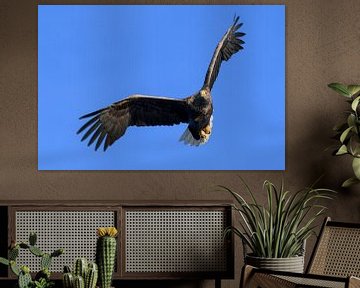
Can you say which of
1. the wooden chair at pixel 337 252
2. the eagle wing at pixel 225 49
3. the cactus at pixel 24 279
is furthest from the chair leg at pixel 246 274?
the eagle wing at pixel 225 49

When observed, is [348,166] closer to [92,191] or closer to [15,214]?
[92,191]

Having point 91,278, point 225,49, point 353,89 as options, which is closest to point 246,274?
point 91,278

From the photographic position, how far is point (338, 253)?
162 inches

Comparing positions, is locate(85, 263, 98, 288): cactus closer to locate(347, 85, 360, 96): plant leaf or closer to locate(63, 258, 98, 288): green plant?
locate(63, 258, 98, 288): green plant

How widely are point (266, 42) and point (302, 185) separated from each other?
3.24ft

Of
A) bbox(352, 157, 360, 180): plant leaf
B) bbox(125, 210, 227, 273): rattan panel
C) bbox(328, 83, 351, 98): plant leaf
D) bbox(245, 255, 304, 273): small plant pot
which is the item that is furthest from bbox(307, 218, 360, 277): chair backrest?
bbox(328, 83, 351, 98): plant leaf

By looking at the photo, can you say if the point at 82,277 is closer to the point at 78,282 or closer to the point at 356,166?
the point at 78,282

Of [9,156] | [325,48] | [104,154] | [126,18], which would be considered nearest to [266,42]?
[325,48]

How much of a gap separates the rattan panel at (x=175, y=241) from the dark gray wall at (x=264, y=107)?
0.34m

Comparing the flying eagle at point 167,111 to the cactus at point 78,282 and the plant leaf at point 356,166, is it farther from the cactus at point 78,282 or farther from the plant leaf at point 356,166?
the cactus at point 78,282

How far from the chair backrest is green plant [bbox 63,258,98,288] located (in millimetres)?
1199

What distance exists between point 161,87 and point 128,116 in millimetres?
293

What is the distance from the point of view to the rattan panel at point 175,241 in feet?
15.6

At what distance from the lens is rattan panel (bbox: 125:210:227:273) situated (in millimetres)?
4766
